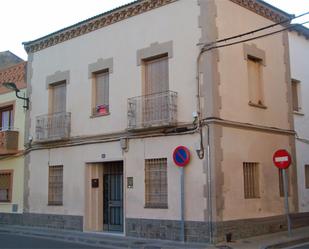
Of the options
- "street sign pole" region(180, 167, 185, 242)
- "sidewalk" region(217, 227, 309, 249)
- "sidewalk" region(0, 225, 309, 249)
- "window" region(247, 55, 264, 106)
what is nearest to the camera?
"sidewalk" region(217, 227, 309, 249)

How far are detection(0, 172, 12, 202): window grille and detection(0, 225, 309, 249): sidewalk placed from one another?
154 inches

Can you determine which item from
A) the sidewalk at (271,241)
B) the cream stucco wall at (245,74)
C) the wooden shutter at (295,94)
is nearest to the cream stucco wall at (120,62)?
the cream stucco wall at (245,74)

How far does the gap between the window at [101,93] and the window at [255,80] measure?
16.4 ft

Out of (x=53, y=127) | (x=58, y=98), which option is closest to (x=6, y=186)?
(x=53, y=127)

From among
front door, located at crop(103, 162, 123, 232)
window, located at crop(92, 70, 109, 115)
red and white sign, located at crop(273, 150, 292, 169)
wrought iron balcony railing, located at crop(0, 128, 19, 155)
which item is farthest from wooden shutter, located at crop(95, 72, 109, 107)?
red and white sign, located at crop(273, 150, 292, 169)

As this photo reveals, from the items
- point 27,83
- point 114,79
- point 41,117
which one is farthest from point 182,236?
point 27,83

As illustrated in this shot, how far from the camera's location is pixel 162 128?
1465 centimetres

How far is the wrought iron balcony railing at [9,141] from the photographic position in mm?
20136

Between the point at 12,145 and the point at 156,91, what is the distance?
7901mm

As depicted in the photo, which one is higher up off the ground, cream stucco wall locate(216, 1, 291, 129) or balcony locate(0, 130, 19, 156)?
cream stucco wall locate(216, 1, 291, 129)

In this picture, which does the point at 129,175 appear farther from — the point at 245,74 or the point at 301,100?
the point at 301,100

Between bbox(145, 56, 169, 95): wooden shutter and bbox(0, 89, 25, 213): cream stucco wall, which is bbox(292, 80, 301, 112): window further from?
bbox(0, 89, 25, 213): cream stucco wall

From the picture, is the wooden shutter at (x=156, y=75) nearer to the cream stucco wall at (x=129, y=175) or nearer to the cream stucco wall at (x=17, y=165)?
the cream stucco wall at (x=129, y=175)

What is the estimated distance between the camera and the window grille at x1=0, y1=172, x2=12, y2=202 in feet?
67.4
